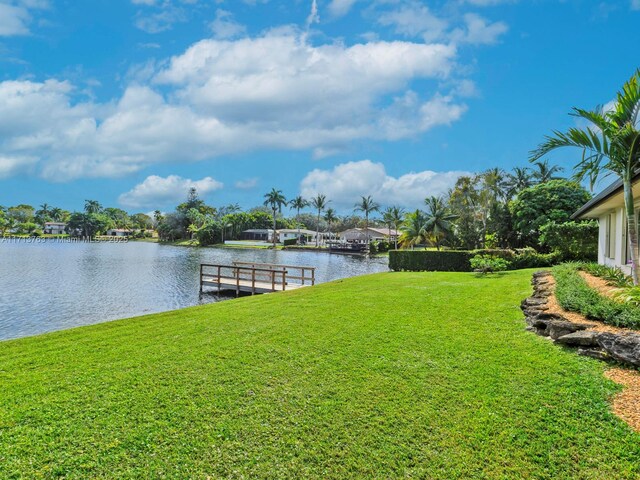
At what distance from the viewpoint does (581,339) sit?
505 cm

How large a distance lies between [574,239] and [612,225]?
552cm

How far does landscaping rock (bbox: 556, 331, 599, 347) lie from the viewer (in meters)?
4.94

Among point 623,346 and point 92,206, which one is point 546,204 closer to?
point 623,346

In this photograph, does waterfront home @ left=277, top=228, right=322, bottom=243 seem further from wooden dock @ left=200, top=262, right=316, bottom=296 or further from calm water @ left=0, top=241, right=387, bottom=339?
wooden dock @ left=200, top=262, right=316, bottom=296

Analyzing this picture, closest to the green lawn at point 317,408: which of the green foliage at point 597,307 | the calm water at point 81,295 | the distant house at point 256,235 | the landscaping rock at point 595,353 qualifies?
the landscaping rock at point 595,353

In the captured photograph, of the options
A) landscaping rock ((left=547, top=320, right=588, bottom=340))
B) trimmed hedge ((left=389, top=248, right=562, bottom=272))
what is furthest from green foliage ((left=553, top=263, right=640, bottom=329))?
trimmed hedge ((left=389, top=248, right=562, bottom=272))

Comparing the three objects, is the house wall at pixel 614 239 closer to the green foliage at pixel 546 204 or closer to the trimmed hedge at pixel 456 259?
the trimmed hedge at pixel 456 259

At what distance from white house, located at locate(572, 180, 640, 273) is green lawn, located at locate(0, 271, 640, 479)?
6.11 meters

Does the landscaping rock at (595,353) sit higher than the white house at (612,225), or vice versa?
the white house at (612,225)

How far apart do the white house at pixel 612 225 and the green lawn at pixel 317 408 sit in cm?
611

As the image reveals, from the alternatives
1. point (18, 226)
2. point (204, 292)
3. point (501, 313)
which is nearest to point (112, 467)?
point (501, 313)

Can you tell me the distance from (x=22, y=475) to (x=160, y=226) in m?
94.0

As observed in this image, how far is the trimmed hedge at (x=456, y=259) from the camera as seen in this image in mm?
18969

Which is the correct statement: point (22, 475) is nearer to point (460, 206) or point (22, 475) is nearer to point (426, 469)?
point (426, 469)
